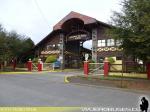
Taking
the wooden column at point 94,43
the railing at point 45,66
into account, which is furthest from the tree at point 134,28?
the railing at point 45,66

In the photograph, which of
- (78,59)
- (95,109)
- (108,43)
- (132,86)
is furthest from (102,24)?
(95,109)

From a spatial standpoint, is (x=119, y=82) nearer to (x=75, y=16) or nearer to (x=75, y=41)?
(x=75, y=16)

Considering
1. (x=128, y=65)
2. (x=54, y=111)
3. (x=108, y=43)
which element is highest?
(x=108, y=43)

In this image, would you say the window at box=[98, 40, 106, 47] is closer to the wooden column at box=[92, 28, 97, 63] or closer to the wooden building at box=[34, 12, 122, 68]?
the wooden building at box=[34, 12, 122, 68]

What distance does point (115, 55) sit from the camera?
159 feet

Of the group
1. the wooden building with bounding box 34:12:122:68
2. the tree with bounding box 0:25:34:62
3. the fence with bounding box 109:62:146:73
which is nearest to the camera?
the fence with bounding box 109:62:146:73

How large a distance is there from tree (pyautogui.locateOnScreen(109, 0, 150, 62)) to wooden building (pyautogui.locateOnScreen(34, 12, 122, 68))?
846 inches

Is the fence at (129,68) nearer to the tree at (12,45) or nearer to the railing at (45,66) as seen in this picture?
the railing at (45,66)

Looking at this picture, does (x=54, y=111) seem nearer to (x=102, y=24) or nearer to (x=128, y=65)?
(x=128, y=65)

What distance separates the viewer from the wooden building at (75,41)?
51231mm

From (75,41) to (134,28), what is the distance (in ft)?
114

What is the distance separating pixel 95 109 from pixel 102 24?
122 ft

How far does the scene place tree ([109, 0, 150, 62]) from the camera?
23.4m

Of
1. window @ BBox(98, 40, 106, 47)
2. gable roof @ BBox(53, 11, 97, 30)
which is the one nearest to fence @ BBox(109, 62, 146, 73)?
window @ BBox(98, 40, 106, 47)
